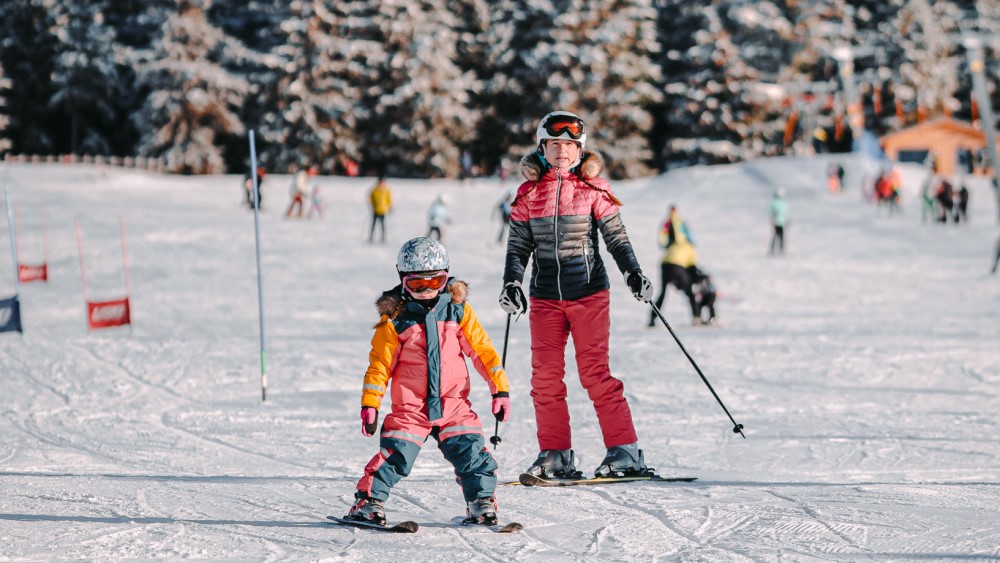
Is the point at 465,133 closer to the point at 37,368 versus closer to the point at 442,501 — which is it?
the point at 37,368

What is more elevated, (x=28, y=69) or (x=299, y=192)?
(x=28, y=69)

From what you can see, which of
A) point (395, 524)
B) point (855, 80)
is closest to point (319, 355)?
point (395, 524)

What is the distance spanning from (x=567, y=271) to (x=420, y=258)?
1.10 meters

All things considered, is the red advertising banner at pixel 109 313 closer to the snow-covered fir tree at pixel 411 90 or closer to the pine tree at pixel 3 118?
the snow-covered fir tree at pixel 411 90

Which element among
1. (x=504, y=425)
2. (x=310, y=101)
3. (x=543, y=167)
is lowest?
(x=504, y=425)

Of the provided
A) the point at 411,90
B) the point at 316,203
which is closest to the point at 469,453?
the point at 316,203

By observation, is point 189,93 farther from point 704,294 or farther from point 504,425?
point 504,425

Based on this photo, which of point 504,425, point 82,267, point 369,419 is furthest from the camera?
point 82,267

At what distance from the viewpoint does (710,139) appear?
49.0 metres

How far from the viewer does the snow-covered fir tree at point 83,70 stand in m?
47.6

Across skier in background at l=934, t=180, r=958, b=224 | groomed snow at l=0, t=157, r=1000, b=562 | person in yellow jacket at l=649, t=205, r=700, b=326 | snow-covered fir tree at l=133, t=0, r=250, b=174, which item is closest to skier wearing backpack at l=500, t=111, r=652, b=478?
groomed snow at l=0, t=157, r=1000, b=562

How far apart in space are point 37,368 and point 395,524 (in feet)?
21.1

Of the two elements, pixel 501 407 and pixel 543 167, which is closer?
pixel 501 407

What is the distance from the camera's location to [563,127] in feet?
17.9
